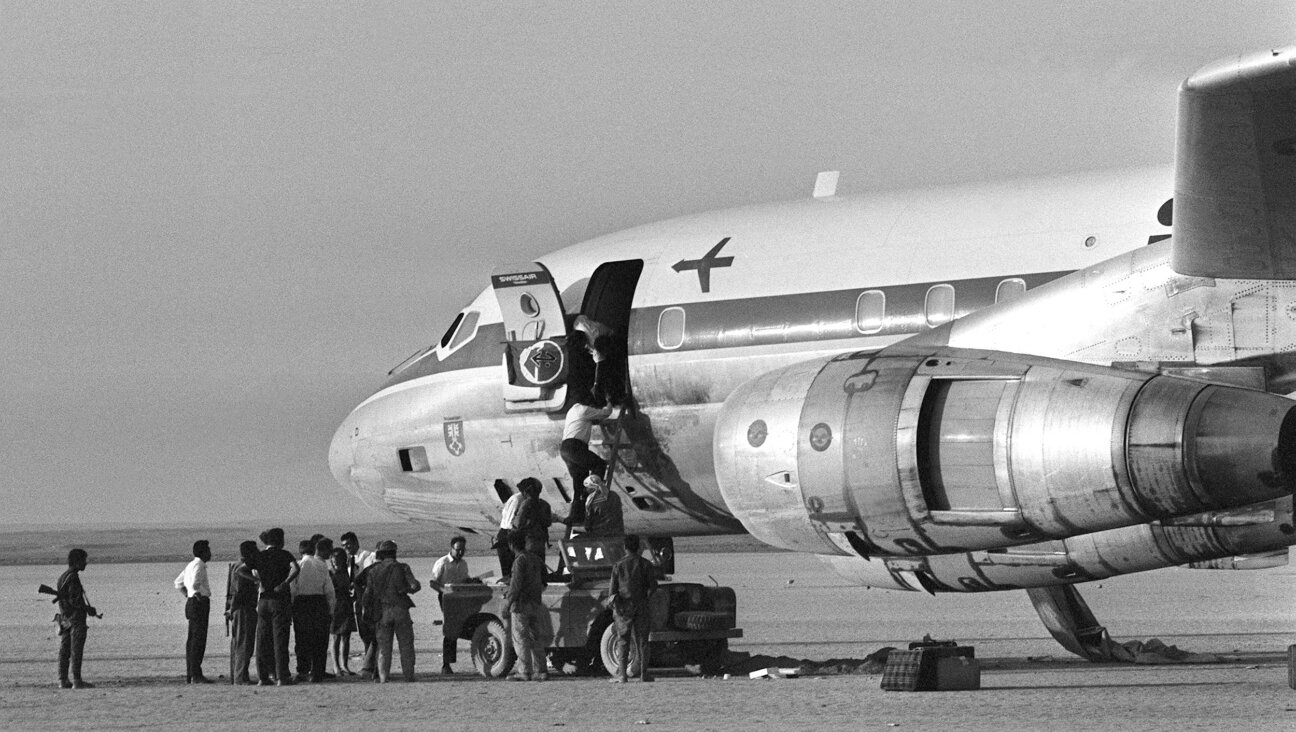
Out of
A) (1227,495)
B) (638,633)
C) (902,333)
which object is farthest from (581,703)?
(1227,495)

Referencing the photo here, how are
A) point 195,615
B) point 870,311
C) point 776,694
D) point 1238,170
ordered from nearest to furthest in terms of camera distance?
point 1238,170
point 776,694
point 870,311
point 195,615

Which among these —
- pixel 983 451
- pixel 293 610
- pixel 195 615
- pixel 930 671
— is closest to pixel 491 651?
pixel 293 610

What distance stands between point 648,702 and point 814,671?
3506mm

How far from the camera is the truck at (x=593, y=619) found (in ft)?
64.9

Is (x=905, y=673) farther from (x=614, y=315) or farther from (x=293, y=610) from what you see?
(x=293, y=610)

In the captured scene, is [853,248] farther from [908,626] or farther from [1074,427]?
[908,626]

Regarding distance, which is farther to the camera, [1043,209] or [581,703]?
[1043,209]

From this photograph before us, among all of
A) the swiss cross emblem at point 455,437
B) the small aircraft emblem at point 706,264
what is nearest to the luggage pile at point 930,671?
the small aircraft emblem at point 706,264

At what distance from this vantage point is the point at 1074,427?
554 inches

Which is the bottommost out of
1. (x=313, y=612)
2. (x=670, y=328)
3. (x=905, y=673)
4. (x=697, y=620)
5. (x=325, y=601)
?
(x=905, y=673)

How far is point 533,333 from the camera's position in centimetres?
2106

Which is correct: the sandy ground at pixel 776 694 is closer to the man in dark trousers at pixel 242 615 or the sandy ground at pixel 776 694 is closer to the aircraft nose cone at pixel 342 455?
the man in dark trousers at pixel 242 615

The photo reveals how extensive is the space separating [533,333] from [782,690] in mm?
5577

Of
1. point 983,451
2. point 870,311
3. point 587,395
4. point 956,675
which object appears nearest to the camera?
point 983,451
